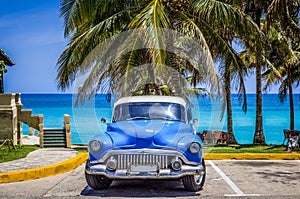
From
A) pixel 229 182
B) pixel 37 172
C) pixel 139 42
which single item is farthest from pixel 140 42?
pixel 229 182

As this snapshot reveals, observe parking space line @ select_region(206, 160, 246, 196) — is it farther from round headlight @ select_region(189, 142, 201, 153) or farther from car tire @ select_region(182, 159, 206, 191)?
round headlight @ select_region(189, 142, 201, 153)

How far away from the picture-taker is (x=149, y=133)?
27.3 ft

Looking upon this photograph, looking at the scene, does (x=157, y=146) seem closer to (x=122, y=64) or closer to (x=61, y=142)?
(x=122, y=64)

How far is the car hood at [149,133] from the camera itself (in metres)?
8.08

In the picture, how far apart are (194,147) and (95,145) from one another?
68.0 inches

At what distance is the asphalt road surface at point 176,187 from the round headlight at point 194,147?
0.76 meters

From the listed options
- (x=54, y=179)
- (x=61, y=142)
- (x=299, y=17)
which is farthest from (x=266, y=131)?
(x=54, y=179)

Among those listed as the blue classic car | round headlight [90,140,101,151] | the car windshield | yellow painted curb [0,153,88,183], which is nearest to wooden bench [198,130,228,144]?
yellow painted curb [0,153,88,183]

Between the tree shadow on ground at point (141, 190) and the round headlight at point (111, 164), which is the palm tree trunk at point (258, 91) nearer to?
the tree shadow on ground at point (141, 190)

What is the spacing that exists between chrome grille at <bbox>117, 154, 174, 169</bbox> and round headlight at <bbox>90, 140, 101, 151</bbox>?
46 centimetres

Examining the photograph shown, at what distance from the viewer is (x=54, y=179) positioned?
32.2ft

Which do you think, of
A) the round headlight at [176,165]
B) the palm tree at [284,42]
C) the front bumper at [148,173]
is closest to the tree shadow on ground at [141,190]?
the front bumper at [148,173]

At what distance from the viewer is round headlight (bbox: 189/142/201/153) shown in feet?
26.2

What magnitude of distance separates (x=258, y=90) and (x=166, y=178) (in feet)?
48.5
